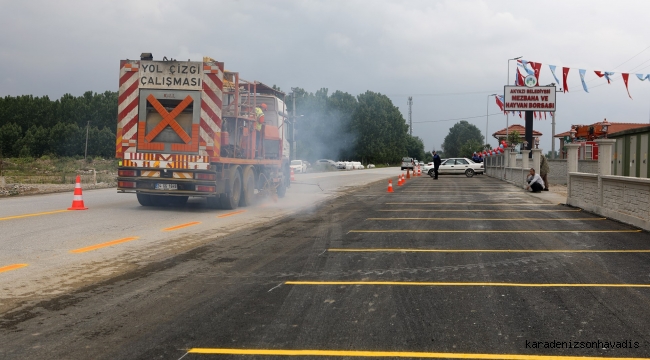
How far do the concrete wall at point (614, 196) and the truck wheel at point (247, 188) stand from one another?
9.08 meters

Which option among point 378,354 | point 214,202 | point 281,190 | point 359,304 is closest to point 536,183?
point 281,190

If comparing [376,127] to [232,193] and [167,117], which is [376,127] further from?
[167,117]

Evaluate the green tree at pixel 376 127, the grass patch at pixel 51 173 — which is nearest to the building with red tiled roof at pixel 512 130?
the green tree at pixel 376 127

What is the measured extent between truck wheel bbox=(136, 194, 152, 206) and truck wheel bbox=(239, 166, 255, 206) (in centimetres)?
244

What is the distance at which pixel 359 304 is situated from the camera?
5543 mm

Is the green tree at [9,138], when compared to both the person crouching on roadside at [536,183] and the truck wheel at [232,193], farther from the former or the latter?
the truck wheel at [232,193]

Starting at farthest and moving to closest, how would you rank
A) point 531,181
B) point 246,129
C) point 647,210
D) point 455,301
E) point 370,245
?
point 531,181 → point 246,129 → point 647,210 → point 370,245 → point 455,301

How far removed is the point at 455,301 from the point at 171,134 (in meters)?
10.2

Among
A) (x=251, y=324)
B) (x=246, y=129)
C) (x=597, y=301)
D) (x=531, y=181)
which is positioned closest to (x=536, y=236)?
(x=597, y=301)

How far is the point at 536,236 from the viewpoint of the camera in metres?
10.4

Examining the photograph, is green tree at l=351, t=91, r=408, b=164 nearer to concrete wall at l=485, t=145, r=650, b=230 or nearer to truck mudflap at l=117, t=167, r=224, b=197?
concrete wall at l=485, t=145, r=650, b=230

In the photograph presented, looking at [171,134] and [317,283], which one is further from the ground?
[171,134]

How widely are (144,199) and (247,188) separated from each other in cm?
276

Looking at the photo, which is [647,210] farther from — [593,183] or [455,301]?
[455,301]
